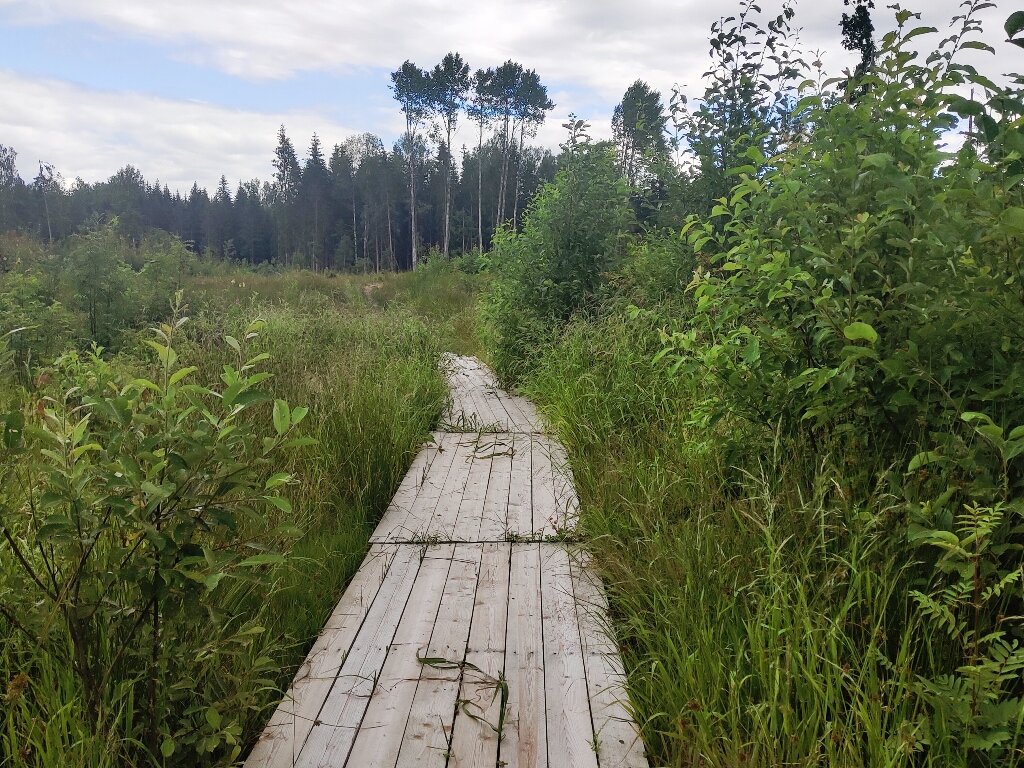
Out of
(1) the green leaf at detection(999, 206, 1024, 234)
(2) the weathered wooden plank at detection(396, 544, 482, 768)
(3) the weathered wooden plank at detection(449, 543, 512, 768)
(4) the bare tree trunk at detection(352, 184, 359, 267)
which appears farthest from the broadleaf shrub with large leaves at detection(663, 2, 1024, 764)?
(4) the bare tree trunk at detection(352, 184, 359, 267)

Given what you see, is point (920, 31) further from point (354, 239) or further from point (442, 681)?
point (354, 239)

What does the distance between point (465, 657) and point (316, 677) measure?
0.51 meters

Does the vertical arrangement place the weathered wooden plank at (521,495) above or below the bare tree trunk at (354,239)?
below

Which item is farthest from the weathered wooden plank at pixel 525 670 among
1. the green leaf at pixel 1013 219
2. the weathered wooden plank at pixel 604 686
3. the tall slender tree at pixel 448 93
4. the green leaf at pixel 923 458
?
the tall slender tree at pixel 448 93

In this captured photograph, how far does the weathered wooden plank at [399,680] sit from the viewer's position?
1819 mm

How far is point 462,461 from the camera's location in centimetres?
461

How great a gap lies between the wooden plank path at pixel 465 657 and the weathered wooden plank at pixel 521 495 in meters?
0.02

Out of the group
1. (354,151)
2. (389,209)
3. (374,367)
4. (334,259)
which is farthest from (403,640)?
(354,151)

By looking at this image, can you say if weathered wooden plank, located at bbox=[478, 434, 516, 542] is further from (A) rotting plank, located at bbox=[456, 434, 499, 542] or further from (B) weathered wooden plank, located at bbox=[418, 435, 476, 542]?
(B) weathered wooden plank, located at bbox=[418, 435, 476, 542]

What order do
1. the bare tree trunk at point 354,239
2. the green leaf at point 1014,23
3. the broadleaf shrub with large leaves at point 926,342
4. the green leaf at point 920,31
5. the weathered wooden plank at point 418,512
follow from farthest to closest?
1. the bare tree trunk at point 354,239
2. the weathered wooden plank at point 418,512
3. the green leaf at point 920,31
4. the broadleaf shrub with large leaves at point 926,342
5. the green leaf at point 1014,23

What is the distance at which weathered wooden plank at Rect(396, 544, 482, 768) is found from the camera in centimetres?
182

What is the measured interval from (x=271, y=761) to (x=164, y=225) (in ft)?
252

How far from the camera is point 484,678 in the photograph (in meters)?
2.14

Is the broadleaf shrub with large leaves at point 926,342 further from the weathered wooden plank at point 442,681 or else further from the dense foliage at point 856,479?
the weathered wooden plank at point 442,681
